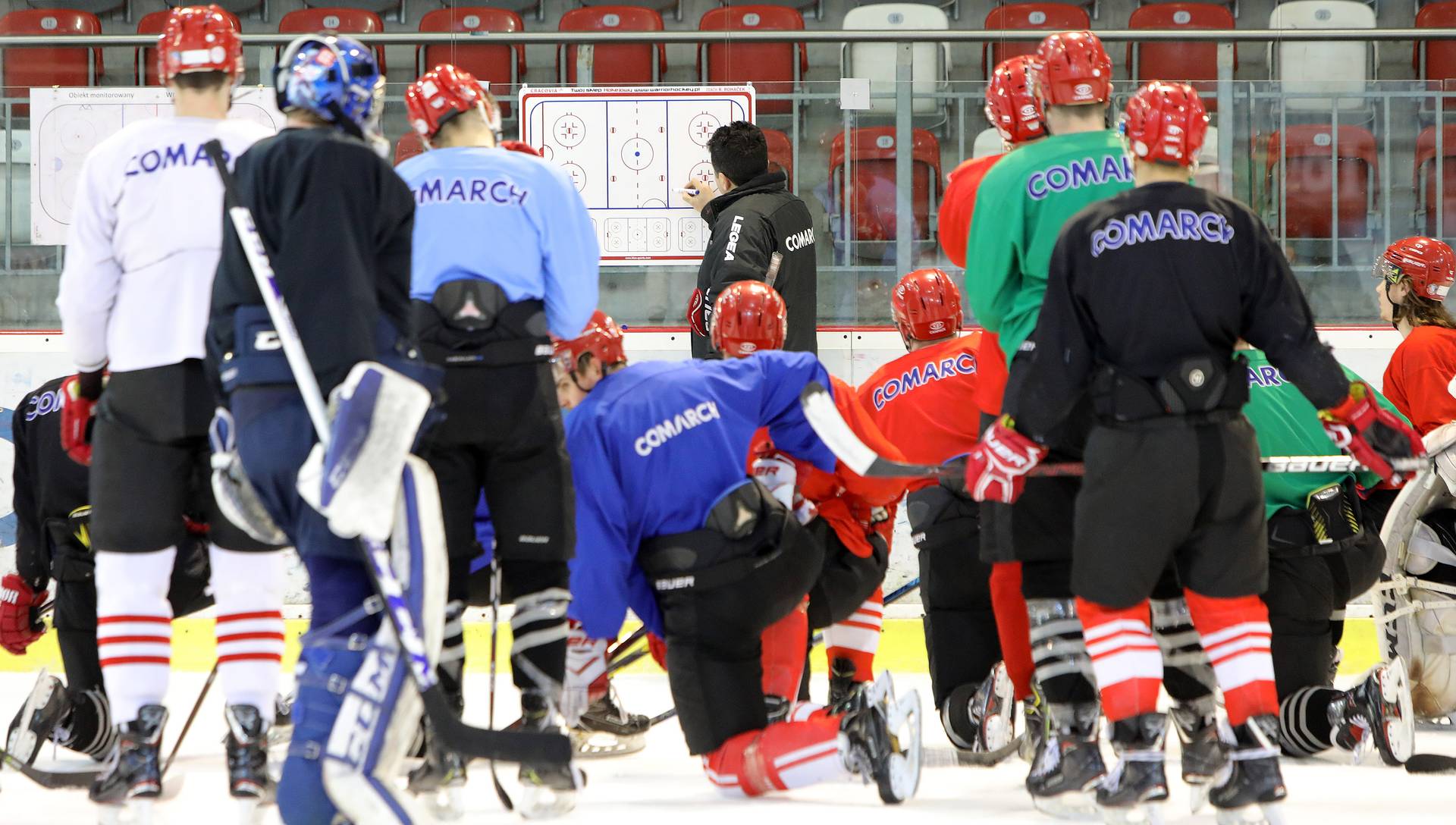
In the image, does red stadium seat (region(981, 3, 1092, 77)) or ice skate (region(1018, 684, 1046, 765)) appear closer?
ice skate (region(1018, 684, 1046, 765))

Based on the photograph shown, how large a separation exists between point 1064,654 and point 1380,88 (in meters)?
3.68

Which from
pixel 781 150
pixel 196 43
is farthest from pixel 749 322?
pixel 781 150

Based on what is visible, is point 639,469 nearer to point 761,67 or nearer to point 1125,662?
point 1125,662

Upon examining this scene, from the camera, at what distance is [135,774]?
273 cm

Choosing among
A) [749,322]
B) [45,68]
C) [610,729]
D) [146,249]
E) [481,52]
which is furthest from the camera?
[481,52]

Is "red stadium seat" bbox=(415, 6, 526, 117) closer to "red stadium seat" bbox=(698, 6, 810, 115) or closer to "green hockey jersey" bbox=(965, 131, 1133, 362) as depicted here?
"red stadium seat" bbox=(698, 6, 810, 115)

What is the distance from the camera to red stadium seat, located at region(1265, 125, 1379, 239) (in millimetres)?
5945

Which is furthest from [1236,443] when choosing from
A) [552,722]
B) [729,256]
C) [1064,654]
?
[729,256]

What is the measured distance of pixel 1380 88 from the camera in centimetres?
593

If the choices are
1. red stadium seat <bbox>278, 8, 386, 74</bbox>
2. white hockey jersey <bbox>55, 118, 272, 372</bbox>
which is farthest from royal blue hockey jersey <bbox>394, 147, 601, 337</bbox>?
red stadium seat <bbox>278, 8, 386, 74</bbox>

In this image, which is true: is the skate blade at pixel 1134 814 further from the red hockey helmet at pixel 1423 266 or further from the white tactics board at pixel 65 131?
the white tactics board at pixel 65 131

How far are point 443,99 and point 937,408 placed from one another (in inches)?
53.8

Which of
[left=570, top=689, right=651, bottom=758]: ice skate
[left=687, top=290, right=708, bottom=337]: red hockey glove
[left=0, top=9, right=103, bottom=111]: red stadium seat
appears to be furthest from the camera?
[left=0, top=9, right=103, bottom=111]: red stadium seat

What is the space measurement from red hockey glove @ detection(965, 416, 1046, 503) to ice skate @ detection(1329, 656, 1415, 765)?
3.24ft
